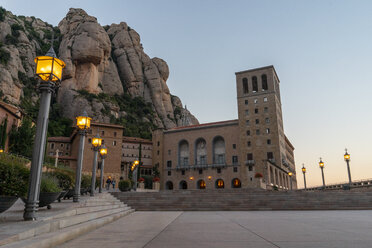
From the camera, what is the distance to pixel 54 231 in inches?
203

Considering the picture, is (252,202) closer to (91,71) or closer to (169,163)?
(169,163)

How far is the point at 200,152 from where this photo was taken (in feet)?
189

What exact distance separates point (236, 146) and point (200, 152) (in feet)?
27.6

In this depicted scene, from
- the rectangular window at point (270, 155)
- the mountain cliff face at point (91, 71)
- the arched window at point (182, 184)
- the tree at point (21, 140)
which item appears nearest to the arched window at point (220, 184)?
the arched window at point (182, 184)

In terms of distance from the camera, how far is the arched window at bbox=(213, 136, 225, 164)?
5559 cm

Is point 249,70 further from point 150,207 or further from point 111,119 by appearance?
point 150,207

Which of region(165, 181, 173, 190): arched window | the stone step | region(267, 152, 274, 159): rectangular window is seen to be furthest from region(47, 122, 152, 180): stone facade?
the stone step

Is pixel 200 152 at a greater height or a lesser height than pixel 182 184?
greater

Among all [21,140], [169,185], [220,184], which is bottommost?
[169,185]

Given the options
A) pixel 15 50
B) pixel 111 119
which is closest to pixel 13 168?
pixel 111 119

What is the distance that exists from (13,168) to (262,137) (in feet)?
165

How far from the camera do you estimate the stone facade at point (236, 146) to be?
5178 cm

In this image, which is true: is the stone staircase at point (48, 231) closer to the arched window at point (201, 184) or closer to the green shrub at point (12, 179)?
the green shrub at point (12, 179)

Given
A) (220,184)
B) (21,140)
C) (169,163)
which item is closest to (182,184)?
(169,163)
